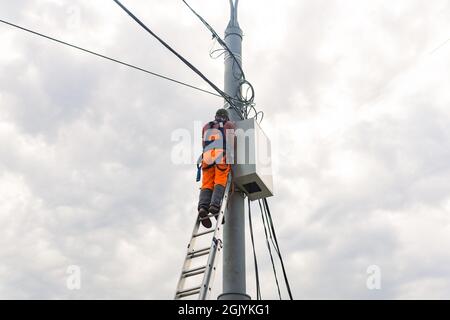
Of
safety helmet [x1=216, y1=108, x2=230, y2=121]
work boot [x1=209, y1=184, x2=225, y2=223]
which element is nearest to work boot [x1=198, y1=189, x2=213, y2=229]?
work boot [x1=209, y1=184, x2=225, y2=223]

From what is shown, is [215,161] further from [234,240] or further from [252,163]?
[234,240]

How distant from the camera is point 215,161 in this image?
20.5 feet

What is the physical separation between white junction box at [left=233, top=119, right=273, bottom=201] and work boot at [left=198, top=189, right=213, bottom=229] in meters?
0.47

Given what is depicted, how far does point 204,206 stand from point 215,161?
2.07ft

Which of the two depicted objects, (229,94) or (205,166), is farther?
(229,94)

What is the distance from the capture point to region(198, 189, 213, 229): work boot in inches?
235

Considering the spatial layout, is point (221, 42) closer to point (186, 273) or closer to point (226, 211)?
point (226, 211)

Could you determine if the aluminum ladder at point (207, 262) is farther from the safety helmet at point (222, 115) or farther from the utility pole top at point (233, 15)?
the utility pole top at point (233, 15)

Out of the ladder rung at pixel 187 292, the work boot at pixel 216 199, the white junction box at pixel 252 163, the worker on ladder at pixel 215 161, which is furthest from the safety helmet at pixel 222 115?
the ladder rung at pixel 187 292
